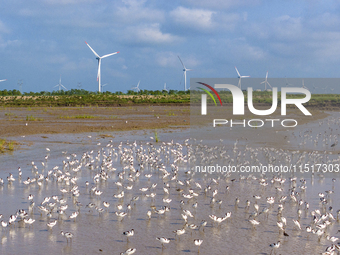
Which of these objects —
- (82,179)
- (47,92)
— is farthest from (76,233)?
(47,92)

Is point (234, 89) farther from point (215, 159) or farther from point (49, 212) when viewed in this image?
point (49, 212)

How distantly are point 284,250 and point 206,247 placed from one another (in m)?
1.51

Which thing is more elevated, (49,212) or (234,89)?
(234,89)

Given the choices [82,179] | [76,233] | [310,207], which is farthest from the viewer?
[82,179]

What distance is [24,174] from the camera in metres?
13.9

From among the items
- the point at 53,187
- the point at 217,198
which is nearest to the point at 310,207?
the point at 217,198

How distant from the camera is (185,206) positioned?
10.4 meters

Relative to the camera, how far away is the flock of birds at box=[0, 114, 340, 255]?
26.7 feet

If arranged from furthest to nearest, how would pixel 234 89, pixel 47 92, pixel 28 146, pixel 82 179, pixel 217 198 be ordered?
pixel 47 92
pixel 234 89
pixel 28 146
pixel 82 179
pixel 217 198

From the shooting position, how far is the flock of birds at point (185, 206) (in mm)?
8133

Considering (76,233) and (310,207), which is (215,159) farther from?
(76,233)

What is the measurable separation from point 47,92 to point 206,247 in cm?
9946

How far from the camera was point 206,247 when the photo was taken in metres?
7.77

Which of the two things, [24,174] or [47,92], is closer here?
[24,174]
